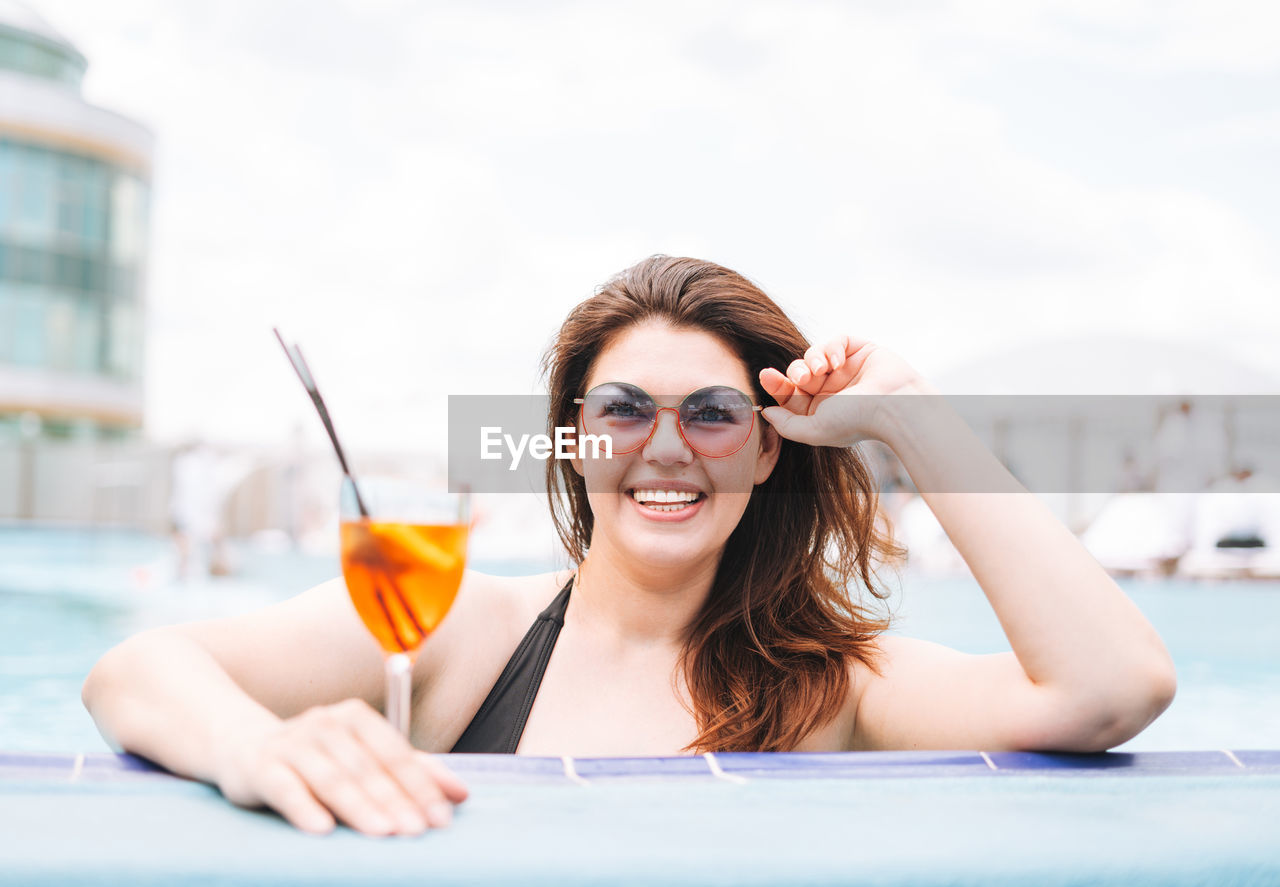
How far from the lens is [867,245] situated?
52.2m

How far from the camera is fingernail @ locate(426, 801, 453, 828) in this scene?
0.81 m

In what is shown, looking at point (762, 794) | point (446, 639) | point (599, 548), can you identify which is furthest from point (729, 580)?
point (762, 794)

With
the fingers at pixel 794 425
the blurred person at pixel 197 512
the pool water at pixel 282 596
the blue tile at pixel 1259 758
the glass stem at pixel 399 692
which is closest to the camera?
the glass stem at pixel 399 692

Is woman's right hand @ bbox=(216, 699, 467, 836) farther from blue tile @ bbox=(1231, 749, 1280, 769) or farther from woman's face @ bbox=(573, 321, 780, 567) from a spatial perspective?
woman's face @ bbox=(573, 321, 780, 567)

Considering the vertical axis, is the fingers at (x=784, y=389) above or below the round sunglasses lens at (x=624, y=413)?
above

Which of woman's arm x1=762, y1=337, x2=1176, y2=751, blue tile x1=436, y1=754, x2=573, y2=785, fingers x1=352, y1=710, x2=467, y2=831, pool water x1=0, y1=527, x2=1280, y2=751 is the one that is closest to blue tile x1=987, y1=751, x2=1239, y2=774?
woman's arm x1=762, y1=337, x2=1176, y2=751

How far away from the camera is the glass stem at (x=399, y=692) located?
88 centimetres

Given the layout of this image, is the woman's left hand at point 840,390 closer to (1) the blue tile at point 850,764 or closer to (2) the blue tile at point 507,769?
(1) the blue tile at point 850,764

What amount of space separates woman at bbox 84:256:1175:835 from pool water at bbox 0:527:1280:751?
7.04 ft

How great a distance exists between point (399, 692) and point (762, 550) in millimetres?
1310

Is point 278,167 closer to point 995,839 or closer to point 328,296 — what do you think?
point 328,296

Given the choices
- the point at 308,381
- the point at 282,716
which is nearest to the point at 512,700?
the point at 282,716

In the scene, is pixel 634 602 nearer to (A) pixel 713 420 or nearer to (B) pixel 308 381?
(A) pixel 713 420

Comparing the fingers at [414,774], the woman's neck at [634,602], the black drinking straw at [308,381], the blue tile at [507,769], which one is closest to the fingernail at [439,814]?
the fingers at [414,774]
